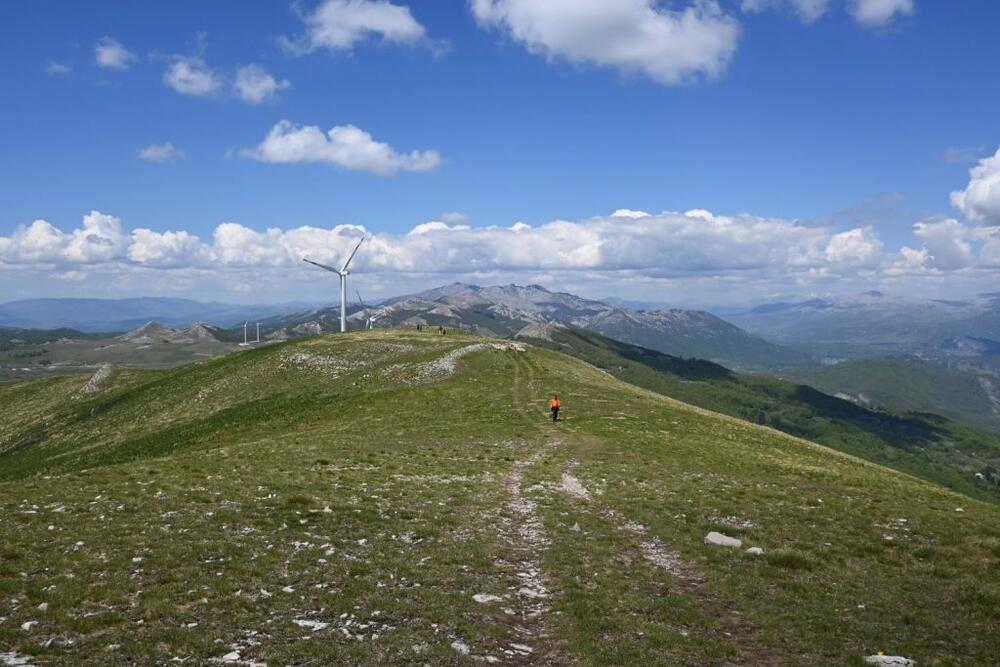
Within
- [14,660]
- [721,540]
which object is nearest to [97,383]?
[14,660]

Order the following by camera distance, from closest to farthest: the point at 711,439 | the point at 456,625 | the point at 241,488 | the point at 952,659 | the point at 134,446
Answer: the point at 952,659
the point at 456,625
the point at 241,488
the point at 711,439
the point at 134,446

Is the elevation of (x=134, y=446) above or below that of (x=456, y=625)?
below

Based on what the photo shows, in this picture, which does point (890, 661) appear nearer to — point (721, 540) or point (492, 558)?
point (721, 540)

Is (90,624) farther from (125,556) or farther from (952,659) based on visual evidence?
(952,659)

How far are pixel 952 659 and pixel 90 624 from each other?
20594 millimetres

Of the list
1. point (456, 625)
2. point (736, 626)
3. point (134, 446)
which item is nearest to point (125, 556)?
point (456, 625)

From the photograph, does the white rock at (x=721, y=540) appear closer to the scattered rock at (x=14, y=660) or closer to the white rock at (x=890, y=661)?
the white rock at (x=890, y=661)

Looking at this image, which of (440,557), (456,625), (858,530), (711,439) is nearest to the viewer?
(456,625)

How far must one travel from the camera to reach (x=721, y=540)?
24.3m

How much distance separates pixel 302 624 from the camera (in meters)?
15.1

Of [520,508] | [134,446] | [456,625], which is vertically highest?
[456,625]

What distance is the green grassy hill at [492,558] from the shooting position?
48.1ft

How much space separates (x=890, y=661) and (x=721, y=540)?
10.1 m

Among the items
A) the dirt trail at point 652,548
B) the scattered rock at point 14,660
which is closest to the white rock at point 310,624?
the scattered rock at point 14,660
